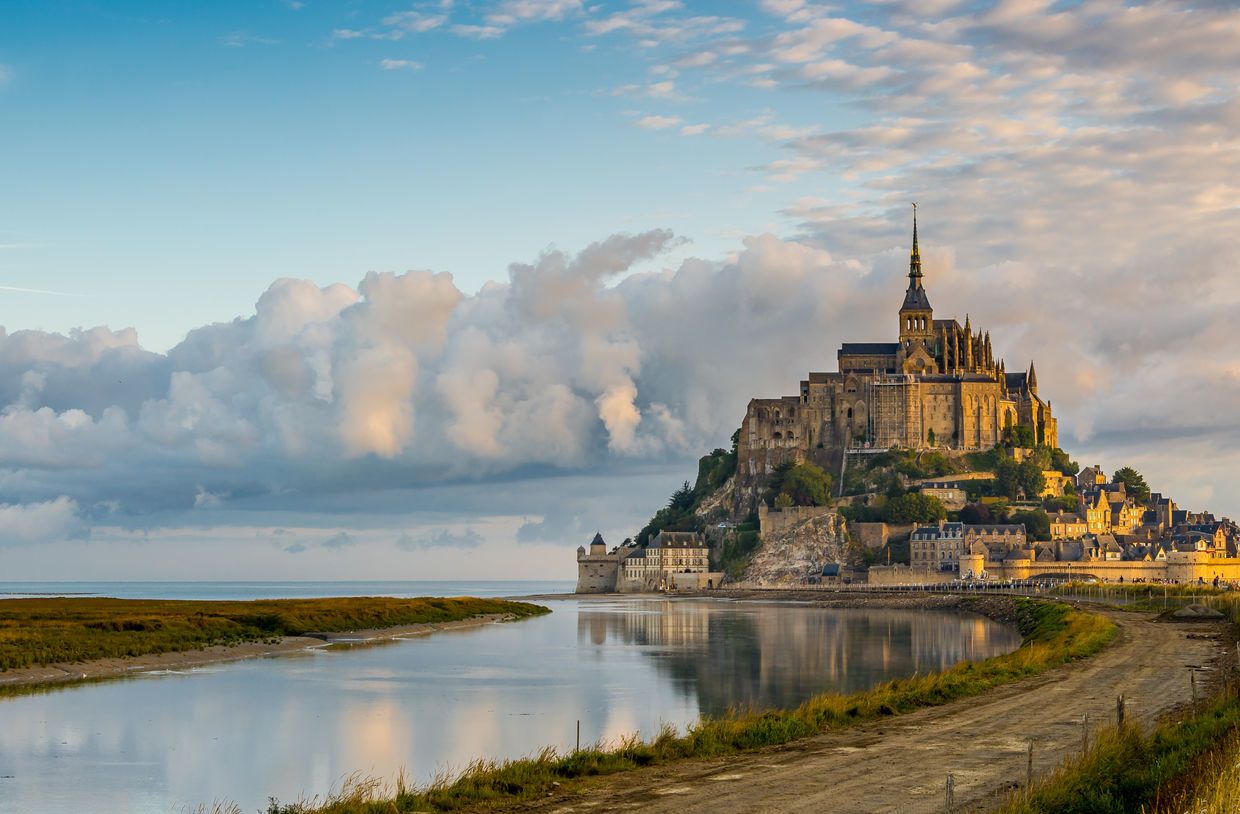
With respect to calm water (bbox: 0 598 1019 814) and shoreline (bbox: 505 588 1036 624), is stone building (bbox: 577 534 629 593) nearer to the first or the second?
shoreline (bbox: 505 588 1036 624)

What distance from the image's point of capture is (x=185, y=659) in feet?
157

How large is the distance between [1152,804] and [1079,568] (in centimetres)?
11448

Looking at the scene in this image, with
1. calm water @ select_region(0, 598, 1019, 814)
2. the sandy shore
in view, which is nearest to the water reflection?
calm water @ select_region(0, 598, 1019, 814)

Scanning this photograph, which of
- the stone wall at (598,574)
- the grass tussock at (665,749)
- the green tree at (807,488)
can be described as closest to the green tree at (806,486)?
the green tree at (807,488)

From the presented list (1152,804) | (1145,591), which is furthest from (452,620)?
(1152,804)

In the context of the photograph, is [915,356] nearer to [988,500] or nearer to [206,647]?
[988,500]

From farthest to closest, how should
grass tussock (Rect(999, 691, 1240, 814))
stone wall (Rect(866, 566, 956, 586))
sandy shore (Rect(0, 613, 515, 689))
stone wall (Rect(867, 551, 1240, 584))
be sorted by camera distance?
stone wall (Rect(866, 566, 956, 586))
stone wall (Rect(867, 551, 1240, 584))
sandy shore (Rect(0, 613, 515, 689))
grass tussock (Rect(999, 691, 1240, 814))

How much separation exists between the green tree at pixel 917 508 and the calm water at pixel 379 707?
67.9m

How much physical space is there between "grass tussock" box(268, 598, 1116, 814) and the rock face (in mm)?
99749

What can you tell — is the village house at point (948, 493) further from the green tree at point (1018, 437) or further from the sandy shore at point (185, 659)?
the sandy shore at point (185, 659)

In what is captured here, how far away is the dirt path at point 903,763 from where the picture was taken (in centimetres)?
1772

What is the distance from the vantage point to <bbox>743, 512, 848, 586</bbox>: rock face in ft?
447

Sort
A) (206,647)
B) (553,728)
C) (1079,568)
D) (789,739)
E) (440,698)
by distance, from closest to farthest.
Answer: (789,739)
(553,728)
(440,698)
(206,647)
(1079,568)

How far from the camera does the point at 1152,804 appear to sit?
15055mm
